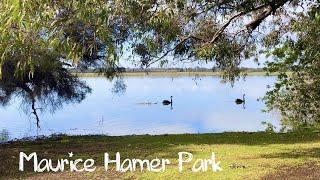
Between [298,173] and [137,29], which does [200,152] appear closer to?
[298,173]

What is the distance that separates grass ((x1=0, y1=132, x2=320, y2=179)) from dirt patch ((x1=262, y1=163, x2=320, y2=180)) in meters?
0.18

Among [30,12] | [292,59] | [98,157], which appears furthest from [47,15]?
[292,59]

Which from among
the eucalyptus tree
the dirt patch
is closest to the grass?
the dirt patch

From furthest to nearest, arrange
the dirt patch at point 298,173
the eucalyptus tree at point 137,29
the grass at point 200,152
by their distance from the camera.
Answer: the grass at point 200,152, the dirt patch at point 298,173, the eucalyptus tree at point 137,29

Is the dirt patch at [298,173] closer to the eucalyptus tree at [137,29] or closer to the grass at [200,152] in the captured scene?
the grass at [200,152]

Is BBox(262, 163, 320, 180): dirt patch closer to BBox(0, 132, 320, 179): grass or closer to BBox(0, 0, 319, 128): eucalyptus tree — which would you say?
BBox(0, 132, 320, 179): grass

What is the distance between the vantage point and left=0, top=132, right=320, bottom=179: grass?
10836 mm

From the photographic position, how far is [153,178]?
34.0 feet

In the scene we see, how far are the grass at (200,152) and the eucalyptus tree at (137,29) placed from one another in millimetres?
2124

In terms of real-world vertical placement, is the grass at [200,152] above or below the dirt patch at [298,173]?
below

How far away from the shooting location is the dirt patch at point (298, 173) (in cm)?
1025

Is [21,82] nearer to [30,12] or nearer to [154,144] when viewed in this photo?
[154,144]

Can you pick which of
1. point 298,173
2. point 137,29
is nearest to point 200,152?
point 298,173

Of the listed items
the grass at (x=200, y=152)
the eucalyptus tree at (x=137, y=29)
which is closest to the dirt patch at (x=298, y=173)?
the grass at (x=200, y=152)
